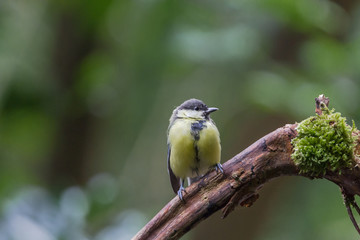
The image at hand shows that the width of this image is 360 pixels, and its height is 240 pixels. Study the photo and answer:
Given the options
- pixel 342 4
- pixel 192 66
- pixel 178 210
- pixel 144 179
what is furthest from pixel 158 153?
pixel 178 210

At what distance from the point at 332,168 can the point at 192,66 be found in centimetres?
298

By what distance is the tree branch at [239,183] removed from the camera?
239cm

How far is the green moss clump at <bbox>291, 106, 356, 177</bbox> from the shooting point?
7.47ft

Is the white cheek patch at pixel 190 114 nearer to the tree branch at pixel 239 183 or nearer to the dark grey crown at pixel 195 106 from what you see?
the dark grey crown at pixel 195 106

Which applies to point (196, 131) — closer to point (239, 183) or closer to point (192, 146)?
point (192, 146)

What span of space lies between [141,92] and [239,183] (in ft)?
8.16

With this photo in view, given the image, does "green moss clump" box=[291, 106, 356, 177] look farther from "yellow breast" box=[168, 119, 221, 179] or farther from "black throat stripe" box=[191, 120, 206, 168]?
"black throat stripe" box=[191, 120, 206, 168]

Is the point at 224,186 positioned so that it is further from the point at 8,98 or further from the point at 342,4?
the point at 342,4

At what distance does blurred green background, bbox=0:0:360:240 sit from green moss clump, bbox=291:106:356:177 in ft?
6.14

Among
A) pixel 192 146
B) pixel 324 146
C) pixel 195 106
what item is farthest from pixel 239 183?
pixel 195 106

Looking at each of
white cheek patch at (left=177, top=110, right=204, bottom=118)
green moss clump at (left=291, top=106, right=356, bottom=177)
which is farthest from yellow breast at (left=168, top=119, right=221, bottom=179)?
green moss clump at (left=291, top=106, right=356, bottom=177)

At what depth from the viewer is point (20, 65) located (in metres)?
4.75

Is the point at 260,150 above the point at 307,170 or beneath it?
above

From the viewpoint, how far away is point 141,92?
15.6ft
